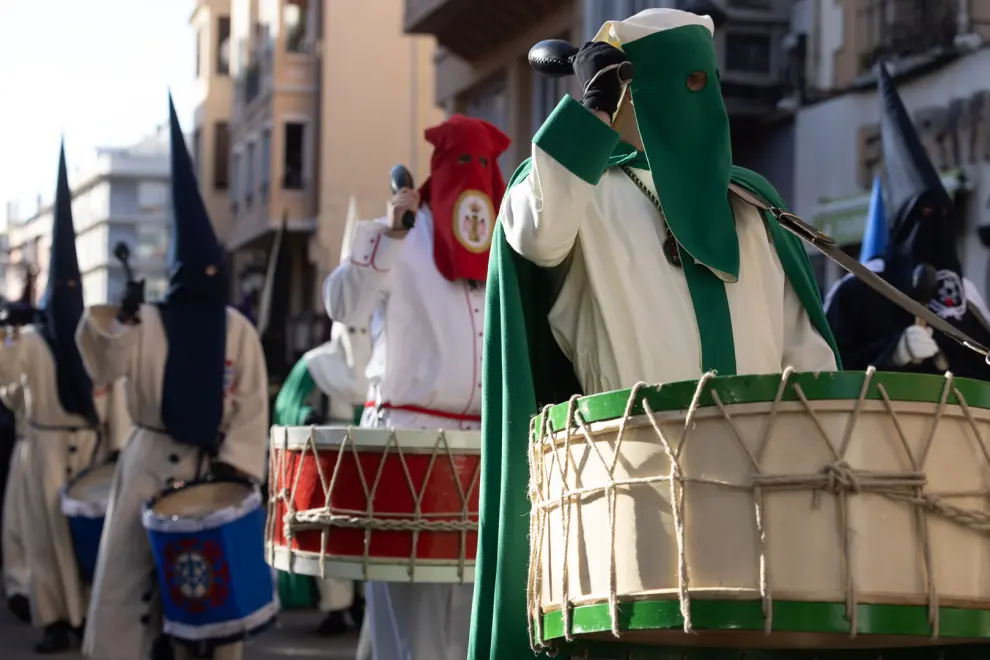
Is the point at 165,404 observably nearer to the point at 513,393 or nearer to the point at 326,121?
the point at 513,393

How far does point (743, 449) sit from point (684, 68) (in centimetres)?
117

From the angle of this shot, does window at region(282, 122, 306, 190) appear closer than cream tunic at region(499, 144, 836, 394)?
No

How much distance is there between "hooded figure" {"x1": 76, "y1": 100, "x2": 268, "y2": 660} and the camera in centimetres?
884

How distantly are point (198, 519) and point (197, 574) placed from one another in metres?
0.25

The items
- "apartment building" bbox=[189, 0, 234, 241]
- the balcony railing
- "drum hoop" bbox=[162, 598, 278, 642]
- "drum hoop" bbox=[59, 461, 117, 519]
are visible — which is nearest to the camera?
"drum hoop" bbox=[162, 598, 278, 642]

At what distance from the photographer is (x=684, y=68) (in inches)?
157

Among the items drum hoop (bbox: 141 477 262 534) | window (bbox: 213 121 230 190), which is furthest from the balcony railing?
window (bbox: 213 121 230 190)

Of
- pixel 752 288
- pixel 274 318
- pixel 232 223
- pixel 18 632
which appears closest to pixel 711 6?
pixel 274 318

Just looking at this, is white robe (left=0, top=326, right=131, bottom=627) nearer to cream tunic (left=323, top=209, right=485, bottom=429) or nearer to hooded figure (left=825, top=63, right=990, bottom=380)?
cream tunic (left=323, top=209, right=485, bottom=429)

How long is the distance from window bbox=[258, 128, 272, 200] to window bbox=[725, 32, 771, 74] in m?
20.6

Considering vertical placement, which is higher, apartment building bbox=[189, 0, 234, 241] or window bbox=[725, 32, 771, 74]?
apartment building bbox=[189, 0, 234, 241]

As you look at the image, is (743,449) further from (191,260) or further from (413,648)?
(191,260)

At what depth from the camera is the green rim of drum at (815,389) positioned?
3092mm

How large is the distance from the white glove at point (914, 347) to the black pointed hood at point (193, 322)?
3247mm
